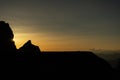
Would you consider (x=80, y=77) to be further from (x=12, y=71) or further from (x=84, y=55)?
(x=12, y=71)

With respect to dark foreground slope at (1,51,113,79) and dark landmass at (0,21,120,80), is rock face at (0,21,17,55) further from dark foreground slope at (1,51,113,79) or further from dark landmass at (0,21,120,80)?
dark foreground slope at (1,51,113,79)

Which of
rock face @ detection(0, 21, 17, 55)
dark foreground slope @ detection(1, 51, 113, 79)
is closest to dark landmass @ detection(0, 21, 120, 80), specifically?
dark foreground slope @ detection(1, 51, 113, 79)

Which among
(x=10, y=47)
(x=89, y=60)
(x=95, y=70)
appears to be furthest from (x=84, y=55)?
(x=10, y=47)

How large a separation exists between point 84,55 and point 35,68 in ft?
37.6

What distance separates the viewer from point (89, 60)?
4750 cm

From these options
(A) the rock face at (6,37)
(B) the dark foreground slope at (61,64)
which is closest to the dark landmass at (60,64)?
(B) the dark foreground slope at (61,64)

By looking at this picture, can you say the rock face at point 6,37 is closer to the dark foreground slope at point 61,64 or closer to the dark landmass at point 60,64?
the dark landmass at point 60,64

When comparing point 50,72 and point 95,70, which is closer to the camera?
point 50,72

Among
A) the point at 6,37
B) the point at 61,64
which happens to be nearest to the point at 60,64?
the point at 61,64

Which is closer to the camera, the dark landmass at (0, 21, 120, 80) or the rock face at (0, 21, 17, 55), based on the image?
the dark landmass at (0, 21, 120, 80)

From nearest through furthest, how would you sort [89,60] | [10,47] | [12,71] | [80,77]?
[12,71], [80,77], [89,60], [10,47]

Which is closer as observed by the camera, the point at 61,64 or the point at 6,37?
the point at 61,64

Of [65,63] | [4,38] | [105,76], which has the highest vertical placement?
[4,38]

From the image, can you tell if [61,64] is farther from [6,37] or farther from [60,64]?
[6,37]
